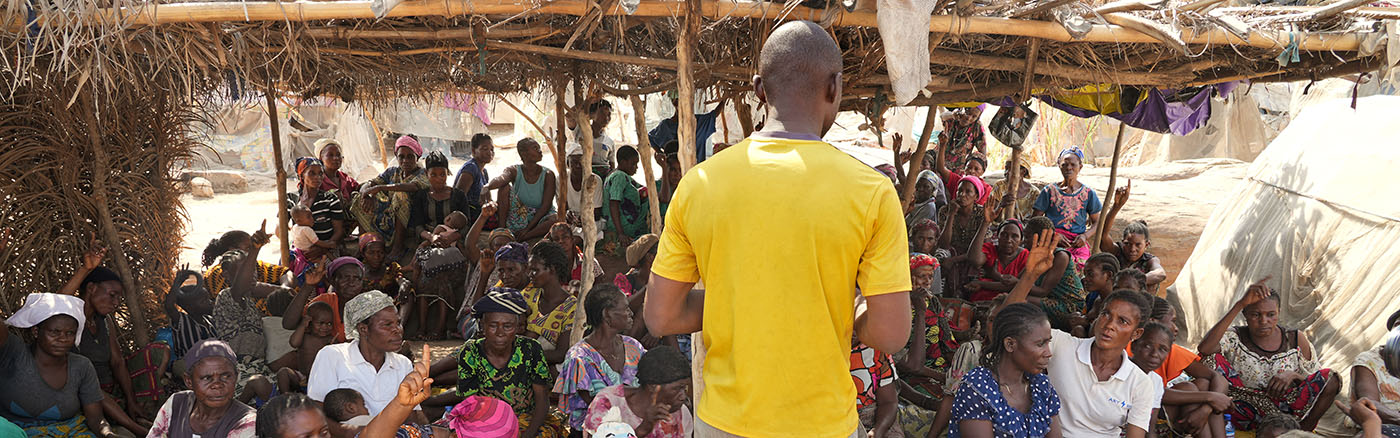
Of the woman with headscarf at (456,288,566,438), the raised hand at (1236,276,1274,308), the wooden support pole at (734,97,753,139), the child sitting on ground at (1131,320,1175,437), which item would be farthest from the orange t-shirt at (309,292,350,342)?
the raised hand at (1236,276,1274,308)

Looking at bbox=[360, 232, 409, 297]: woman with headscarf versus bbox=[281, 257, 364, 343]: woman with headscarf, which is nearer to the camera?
bbox=[281, 257, 364, 343]: woman with headscarf

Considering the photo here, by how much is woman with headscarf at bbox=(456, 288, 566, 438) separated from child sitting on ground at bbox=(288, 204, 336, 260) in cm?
308

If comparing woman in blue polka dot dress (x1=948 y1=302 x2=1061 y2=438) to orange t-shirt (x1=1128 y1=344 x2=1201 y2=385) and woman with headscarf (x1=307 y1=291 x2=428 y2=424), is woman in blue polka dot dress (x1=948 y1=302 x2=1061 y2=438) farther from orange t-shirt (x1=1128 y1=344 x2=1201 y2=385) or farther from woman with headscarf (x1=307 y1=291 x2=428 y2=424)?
woman with headscarf (x1=307 y1=291 x2=428 y2=424)

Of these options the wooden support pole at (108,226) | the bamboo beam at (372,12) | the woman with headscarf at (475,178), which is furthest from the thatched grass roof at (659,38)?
the woman with headscarf at (475,178)

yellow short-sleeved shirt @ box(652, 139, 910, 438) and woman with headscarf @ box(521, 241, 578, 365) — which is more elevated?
yellow short-sleeved shirt @ box(652, 139, 910, 438)

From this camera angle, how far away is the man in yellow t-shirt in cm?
188

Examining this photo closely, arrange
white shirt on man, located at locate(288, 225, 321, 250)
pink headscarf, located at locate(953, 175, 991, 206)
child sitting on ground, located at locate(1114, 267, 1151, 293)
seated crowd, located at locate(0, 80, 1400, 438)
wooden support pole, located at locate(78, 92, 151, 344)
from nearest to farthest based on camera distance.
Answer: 1. seated crowd, located at locate(0, 80, 1400, 438)
2. wooden support pole, located at locate(78, 92, 151, 344)
3. child sitting on ground, located at locate(1114, 267, 1151, 293)
4. white shirt on man, located at locate(288, 225, 321, 250)
5. pink headscarf, located at locate(953, 175, 991, 206)

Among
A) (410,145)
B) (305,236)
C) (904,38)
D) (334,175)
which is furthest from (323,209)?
(904,38)

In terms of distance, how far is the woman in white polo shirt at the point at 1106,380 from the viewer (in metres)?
4.11

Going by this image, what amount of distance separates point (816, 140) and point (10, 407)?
4.08 metres

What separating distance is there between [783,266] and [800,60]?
409mm

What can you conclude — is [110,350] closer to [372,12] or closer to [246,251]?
[246,251]

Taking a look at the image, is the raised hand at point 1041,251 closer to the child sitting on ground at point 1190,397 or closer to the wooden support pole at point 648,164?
the child sitting on ground at point 1190,397

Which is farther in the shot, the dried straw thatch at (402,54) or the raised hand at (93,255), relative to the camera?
the raised hand at (93,255)
